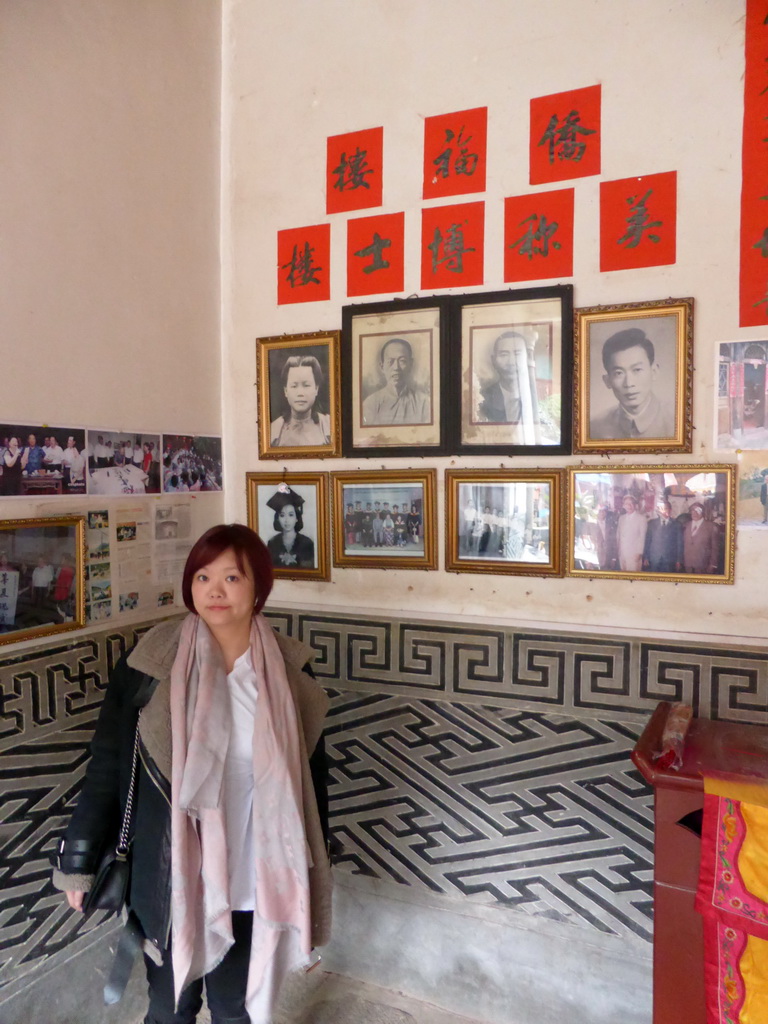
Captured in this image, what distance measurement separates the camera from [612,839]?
5.53 ft

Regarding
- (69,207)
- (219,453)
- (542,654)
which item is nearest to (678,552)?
(542,654)

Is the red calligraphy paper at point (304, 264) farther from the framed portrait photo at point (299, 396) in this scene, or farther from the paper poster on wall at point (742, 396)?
the paper poster on wall at point (742, 396)

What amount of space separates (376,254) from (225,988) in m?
1.92

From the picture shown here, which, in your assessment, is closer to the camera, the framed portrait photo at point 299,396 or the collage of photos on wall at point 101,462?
the collage of photos on wall at point 101,462

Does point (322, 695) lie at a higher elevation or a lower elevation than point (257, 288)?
lower

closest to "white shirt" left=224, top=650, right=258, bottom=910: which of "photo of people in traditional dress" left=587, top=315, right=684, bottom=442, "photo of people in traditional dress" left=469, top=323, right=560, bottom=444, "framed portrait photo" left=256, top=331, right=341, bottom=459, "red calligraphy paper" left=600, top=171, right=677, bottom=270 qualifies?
"framed portrait photo" left=256, top=331, right=341, bottom=459

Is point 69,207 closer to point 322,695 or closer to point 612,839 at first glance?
point 322,695

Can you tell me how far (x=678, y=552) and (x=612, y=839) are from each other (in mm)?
767

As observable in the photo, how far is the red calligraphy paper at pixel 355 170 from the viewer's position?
6.34 ft

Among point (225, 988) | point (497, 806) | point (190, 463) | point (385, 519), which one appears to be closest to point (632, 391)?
point (385, 519)

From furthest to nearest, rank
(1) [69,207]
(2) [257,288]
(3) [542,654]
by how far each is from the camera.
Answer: (2) [257,288] < (3) [542,654] < (1) [69,207]

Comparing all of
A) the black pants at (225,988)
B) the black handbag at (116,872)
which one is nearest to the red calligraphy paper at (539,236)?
the black handbag at (116,872)

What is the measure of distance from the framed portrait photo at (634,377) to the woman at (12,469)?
139cm

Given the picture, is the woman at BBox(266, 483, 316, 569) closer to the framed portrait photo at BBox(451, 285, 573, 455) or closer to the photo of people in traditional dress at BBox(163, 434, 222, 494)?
the photo of people in traditional dress at BBox(163, 434, 222, 494)
